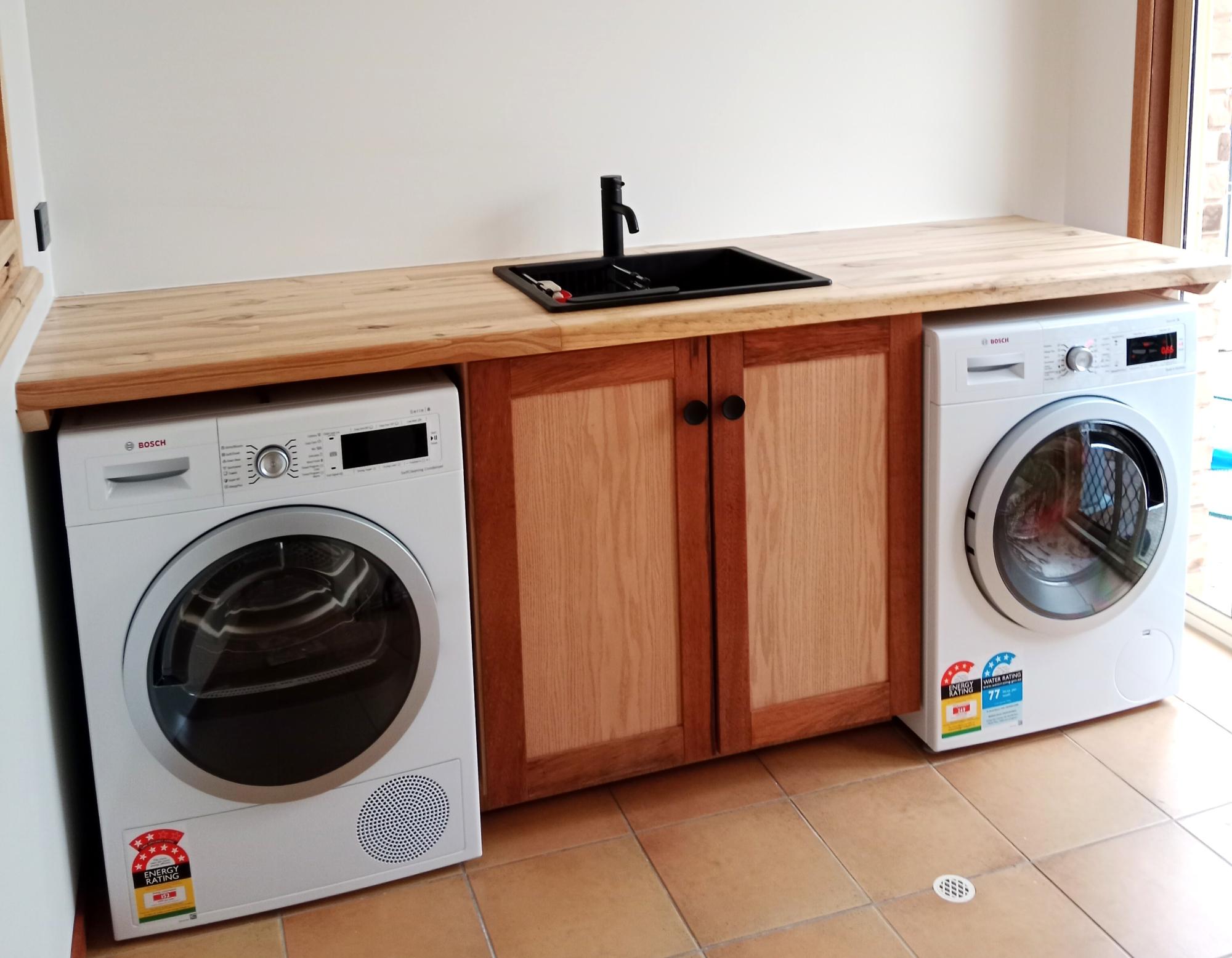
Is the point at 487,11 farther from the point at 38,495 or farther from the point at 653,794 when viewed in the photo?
the point at 653,794

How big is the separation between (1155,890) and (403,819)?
1.32 metres

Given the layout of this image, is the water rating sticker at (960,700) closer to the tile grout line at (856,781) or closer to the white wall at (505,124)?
the tile grout line at (856,781)

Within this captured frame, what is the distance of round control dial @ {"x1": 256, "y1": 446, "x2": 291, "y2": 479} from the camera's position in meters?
2.02

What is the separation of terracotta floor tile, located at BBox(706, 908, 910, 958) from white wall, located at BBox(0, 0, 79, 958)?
105cm

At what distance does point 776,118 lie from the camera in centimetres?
294

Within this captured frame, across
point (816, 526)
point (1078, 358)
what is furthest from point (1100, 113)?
point (816, 526)

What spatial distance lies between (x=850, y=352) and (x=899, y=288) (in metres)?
0.15

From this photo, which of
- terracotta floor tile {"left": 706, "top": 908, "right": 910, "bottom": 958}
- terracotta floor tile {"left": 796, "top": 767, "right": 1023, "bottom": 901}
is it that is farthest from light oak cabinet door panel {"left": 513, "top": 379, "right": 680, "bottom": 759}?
terracotta floor tile {"left": 706, "top": 908, "right": 910, "bottom": 958}

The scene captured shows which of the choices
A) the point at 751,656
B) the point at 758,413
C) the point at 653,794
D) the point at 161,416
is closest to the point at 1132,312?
the point at 758,413

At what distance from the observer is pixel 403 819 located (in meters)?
2.25

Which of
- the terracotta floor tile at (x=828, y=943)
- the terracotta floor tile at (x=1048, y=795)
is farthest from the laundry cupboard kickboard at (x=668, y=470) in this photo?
the terracotta floor tile at (x=828, y=943)

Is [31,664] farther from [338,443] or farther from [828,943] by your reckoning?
[828,943]

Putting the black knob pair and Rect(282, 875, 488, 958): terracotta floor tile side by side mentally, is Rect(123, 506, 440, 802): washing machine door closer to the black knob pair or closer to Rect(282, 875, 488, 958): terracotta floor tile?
Rect(282, 875, 488, 958): terracotta floor tile

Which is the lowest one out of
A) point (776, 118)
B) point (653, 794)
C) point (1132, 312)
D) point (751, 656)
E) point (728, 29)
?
point (653, 794)
